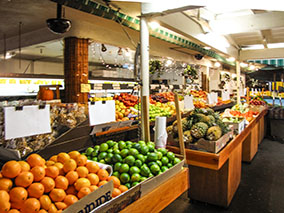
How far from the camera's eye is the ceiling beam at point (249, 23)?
3994 mm

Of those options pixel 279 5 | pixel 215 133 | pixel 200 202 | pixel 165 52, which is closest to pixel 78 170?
pixel 215 133

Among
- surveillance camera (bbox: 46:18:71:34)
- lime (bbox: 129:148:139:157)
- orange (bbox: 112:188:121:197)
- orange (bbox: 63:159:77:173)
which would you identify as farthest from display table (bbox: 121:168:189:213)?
surveillance camera (bbox: 46:18:71:34)

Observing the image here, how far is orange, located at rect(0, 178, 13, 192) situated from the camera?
1.30 meters

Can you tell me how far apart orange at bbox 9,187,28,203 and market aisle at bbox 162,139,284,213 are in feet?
6.02

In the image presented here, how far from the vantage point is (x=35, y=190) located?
132 cm

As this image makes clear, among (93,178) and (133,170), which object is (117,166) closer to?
(133,170)

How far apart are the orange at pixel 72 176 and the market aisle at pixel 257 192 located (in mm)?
1563

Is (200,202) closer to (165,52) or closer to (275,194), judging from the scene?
(275,194)

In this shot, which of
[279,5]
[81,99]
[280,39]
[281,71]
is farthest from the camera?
[281,71]

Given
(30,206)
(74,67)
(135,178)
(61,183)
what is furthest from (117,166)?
(74,67)

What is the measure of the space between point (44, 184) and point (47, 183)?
0.02 m

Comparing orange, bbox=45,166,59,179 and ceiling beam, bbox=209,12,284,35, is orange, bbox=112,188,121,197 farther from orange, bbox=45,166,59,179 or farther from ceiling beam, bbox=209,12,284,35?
ceiling beam, bbox=209,12,284,35

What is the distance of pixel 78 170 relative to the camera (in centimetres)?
159

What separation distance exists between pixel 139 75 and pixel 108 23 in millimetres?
3809
